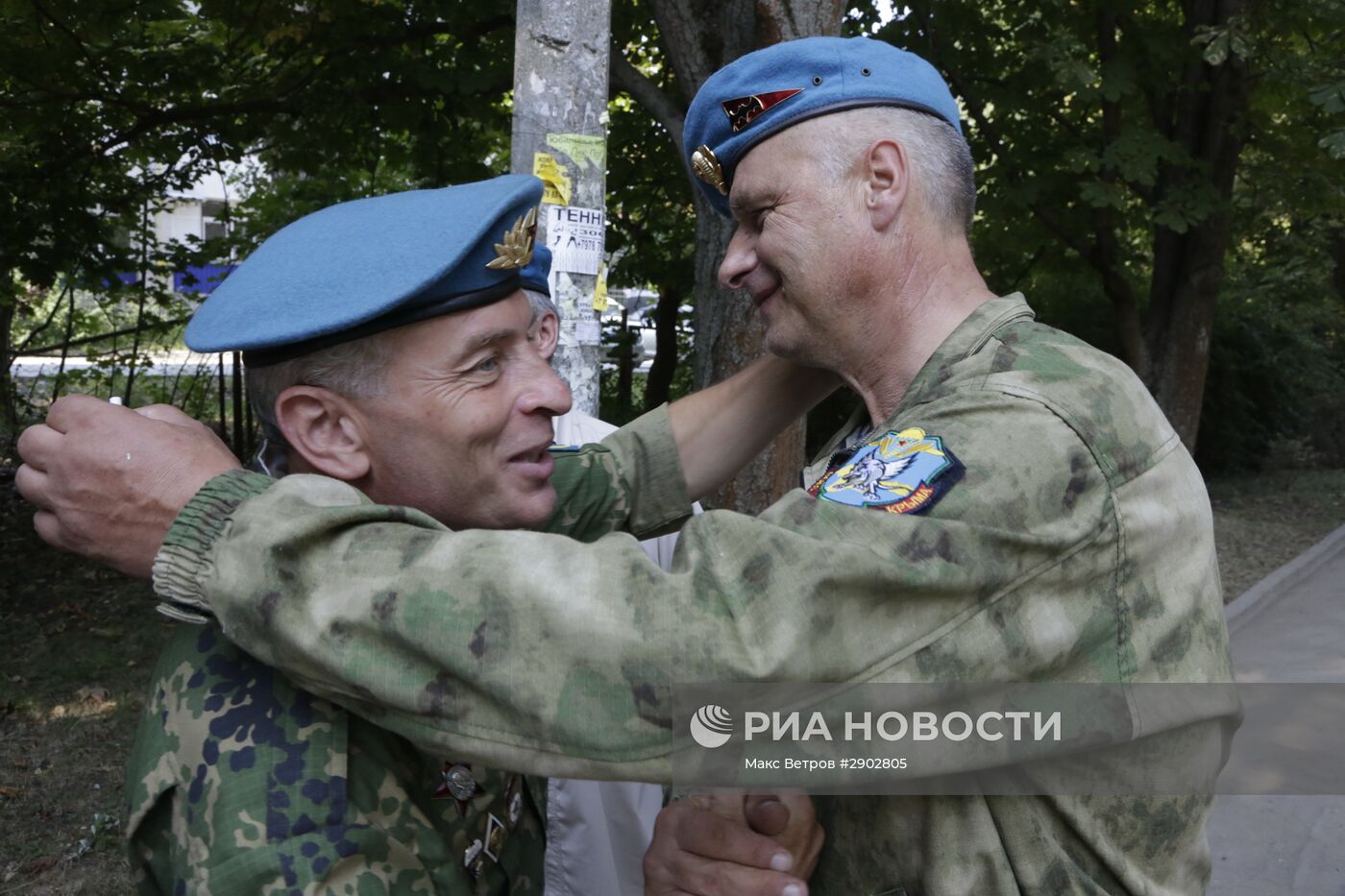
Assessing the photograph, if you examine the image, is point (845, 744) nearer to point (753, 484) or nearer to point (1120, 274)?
point (753, 484)

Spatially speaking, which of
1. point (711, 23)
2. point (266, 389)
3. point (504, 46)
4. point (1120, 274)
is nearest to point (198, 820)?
point (266, 389)

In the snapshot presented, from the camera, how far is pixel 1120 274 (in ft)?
34.7

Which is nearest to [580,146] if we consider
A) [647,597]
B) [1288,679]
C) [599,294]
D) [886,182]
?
[599,294]

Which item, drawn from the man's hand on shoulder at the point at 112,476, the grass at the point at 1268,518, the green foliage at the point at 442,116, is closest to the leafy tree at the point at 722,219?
the green foliage at the point at 442,116

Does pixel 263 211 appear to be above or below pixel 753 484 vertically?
above

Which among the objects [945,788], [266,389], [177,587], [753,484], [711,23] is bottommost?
[753,484]

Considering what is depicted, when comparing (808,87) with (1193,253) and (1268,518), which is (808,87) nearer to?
(1193,253)

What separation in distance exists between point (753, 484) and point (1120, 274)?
6.78 m

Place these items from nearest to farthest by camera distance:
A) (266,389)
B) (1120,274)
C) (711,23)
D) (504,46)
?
(266,389), (711,23), (504,46), (1120,274)

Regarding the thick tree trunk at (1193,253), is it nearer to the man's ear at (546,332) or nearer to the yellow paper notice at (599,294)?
the yellow paper notice at (599,294)

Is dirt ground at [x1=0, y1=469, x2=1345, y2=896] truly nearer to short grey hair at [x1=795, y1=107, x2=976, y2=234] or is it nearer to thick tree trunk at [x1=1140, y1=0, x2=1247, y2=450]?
thick tree trunk at [x1=1140, y1=0, x2=1247, y2=450]

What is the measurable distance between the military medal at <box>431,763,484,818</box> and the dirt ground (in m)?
3.30

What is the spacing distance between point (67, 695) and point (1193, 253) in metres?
9.14

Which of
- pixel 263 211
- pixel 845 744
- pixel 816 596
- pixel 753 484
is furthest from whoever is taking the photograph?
pixel 263 211
